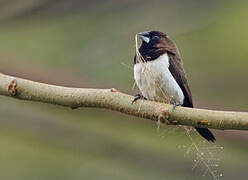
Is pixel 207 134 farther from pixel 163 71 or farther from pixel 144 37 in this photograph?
pixel 144 37

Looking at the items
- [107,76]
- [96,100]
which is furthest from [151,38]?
[96,100]

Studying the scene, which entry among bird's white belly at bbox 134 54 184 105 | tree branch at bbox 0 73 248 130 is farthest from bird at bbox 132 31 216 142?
tree branch at bbox 0 73 248 130

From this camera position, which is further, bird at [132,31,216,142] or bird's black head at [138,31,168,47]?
bird's black head at [138,31,168,47]

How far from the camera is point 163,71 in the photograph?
3320 mm

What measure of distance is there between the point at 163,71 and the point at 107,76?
973mm

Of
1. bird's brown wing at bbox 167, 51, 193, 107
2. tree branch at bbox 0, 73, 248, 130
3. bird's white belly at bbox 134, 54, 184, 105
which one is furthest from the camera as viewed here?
bird's brown wing at bbox 167, 51, 193, 107

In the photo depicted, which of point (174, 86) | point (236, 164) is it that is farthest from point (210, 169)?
point (236, 164)

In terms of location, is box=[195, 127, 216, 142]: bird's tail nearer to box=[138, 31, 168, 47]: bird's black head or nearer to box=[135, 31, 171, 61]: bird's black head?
box=[135, 31, 171, 61]: bird's black head

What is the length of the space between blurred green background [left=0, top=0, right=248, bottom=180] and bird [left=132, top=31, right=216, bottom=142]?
0.16 m

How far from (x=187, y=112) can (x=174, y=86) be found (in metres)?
1.10

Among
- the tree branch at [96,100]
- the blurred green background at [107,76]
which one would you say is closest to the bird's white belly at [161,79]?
the blurred green background at [107,76]

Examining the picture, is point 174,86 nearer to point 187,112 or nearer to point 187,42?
point 187,112

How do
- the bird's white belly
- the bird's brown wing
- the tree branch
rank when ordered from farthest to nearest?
the bird's brown wing
the bird's white belly
the tree branch

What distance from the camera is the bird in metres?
3.19
